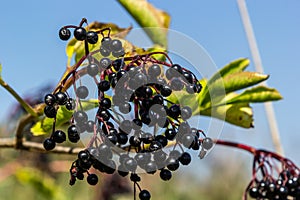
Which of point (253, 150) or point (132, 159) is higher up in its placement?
point (253, 150)

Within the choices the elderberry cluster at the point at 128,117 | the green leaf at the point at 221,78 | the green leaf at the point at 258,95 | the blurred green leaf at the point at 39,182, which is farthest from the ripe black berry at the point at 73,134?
the blurred green leaf at the point at 39,182

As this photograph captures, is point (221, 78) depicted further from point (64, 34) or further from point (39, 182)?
point (39, 182)

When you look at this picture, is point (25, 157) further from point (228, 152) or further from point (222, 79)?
point (228, 152)

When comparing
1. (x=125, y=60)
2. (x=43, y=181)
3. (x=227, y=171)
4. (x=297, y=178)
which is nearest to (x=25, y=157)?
(x=43, y=181)

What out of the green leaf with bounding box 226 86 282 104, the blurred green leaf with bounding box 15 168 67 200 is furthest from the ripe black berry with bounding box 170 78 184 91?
the blurred green leaf with bounding box 15 168 67 200

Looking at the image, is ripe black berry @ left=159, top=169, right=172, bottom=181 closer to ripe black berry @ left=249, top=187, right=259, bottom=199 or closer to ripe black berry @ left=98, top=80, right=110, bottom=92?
ripe black berry @ left=98, top=80, right=110, bottom=92

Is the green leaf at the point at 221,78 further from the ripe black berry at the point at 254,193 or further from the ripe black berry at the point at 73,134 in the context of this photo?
the ripe black berry at the point at 73,134
